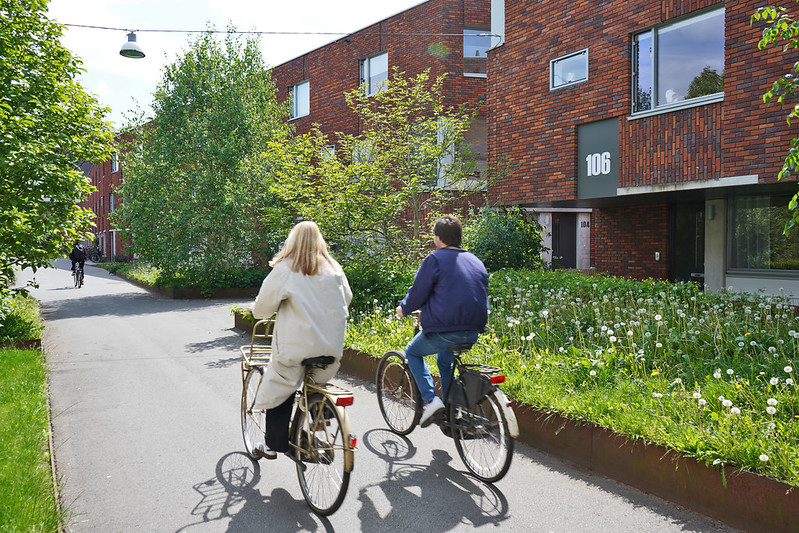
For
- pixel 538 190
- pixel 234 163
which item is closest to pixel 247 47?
pixel 234 163

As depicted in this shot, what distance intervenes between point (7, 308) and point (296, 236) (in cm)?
720

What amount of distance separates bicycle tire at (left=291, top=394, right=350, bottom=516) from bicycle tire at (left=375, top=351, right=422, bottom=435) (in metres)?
1.40

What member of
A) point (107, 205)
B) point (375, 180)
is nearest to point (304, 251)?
point (375, 180)

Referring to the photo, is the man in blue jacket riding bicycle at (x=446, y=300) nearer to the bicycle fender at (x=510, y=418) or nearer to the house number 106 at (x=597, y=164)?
the bicycle fender at (x=510, y=418)

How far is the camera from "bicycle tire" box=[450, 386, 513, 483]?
4.29 meters

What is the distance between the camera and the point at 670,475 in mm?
4098

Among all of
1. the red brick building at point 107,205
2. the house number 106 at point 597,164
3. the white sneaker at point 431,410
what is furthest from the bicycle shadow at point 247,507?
the red brick building at point 107,205

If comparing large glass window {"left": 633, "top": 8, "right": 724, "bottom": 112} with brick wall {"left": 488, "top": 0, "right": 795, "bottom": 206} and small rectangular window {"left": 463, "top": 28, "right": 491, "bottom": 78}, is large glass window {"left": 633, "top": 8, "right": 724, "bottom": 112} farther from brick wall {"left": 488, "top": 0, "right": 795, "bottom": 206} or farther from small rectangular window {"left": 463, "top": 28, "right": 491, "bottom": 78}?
small rectangular window {"left": 463, "top": 28, "right": 491, "bottom": 78}

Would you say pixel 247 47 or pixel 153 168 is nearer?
pixel 153 168

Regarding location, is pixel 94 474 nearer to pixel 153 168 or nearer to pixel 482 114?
pixel 153 168

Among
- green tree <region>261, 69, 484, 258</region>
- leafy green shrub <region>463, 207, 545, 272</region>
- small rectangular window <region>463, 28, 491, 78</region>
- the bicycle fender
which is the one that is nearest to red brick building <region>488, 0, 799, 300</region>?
leafy green shrub <region>463, 207, 545, 272</region>

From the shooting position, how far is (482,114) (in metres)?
21.6

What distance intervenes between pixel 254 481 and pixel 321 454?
92 cm

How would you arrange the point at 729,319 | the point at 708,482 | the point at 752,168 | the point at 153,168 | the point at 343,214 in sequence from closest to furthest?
the point at 708,482 → the point at 729,319 → the point at 752,168 → the point at 343,214 → the point at 153,168
